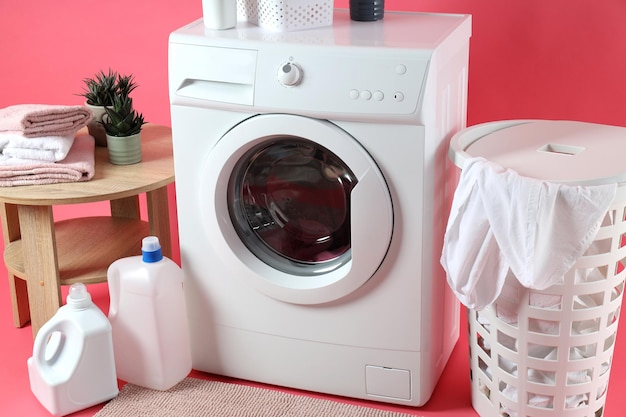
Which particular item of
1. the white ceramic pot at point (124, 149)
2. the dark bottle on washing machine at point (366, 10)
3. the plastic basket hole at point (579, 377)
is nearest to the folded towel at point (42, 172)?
the white ceramic pot at point (124, 149)

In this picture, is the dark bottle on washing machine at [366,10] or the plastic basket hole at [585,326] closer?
the plastic basket hole at [585,326]

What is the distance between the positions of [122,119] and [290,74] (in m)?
0.74

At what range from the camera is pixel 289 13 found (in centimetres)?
238

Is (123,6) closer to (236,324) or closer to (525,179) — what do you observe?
(236,324)

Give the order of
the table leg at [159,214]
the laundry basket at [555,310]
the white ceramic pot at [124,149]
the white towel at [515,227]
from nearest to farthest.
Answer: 1. the white towel at [515,227]
2. the laundry basket at [555,310]
3. the white ceramic pot at [124,149]
4. the table leg at [159,214]

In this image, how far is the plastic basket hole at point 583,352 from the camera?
2.25 m

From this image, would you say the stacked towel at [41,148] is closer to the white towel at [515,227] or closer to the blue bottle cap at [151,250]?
the blue bottle cap at [151,250]

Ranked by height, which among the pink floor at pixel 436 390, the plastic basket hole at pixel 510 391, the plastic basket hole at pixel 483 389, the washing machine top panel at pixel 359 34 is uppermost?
the washing machine top panel at pixel 359 34

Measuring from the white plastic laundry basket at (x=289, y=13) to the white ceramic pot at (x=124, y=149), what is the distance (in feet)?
1.85

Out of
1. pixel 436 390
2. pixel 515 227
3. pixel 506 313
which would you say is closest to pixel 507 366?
pixel 506 313

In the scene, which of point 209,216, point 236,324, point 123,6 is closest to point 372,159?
point 209,216

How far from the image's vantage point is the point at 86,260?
2.83m

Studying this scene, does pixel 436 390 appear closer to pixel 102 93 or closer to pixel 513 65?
pixel 513 65

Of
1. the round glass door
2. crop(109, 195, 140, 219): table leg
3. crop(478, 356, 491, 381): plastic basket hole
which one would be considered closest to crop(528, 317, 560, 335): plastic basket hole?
crop(478, 356, 491, 381): plastic basket hole
